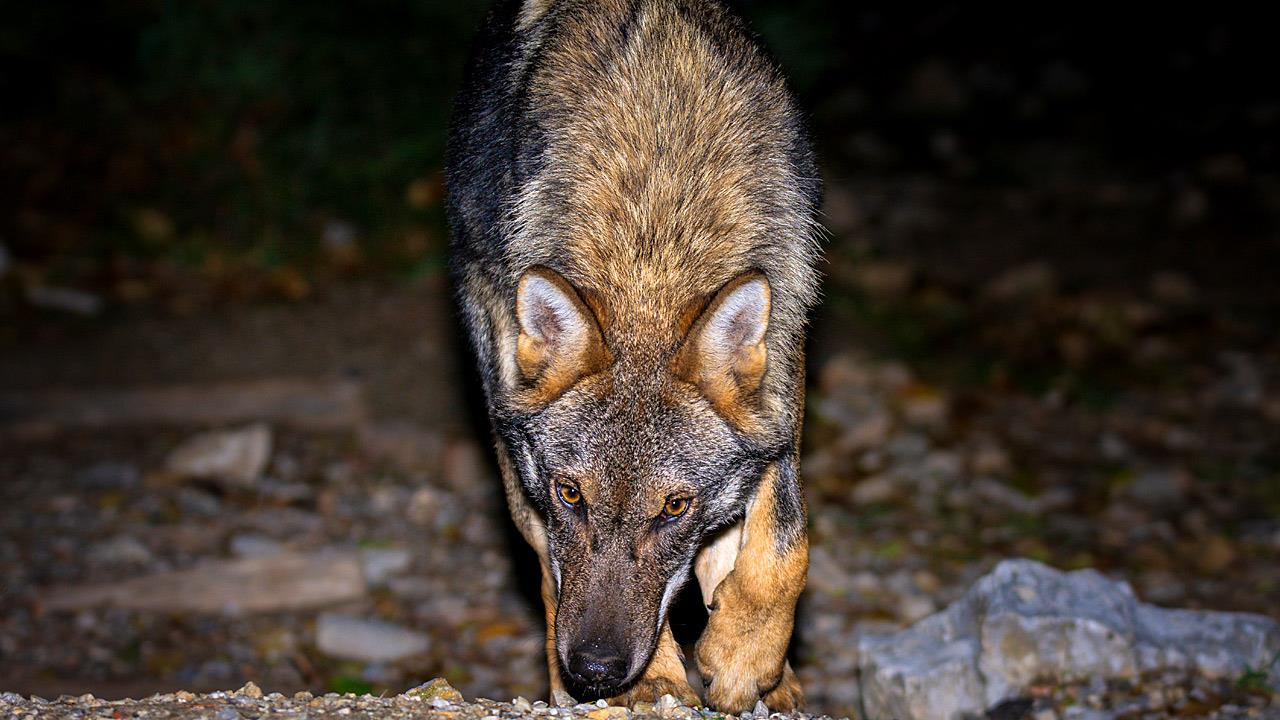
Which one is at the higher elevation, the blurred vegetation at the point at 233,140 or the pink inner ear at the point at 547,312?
the blurred vegetation at the point at 233,140

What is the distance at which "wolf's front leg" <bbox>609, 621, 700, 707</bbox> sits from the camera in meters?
4.66

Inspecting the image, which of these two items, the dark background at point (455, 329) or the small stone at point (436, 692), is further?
the dark background at point (455, 329)

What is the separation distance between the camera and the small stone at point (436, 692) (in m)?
4.14

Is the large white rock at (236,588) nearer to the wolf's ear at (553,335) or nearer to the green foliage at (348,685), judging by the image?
the green foliage at (348,685)

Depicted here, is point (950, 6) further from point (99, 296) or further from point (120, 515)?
point (120, 515)

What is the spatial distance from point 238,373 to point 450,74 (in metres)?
4.30

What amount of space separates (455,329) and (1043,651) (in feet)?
17.0

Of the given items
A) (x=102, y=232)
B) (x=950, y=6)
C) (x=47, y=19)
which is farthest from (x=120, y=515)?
(x=950, y=6)

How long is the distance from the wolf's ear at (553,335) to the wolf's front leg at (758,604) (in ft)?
2.92

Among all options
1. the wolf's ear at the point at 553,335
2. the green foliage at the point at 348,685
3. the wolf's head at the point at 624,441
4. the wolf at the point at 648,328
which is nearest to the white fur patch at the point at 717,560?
the wolf at the point at 648,328

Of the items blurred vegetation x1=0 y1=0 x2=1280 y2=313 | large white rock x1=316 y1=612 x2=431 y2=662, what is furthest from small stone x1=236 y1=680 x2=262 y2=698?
blurred vegetation x1=0 y1=0 x2=1280 y2=313

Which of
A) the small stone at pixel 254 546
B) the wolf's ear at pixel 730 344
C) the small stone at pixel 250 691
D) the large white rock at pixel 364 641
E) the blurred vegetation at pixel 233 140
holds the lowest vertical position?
the small stone at pixel 250 691

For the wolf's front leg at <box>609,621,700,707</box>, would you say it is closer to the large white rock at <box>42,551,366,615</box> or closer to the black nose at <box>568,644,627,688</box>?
the black nose at <box>568,644,627,688</box>

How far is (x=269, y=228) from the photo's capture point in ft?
37.6
